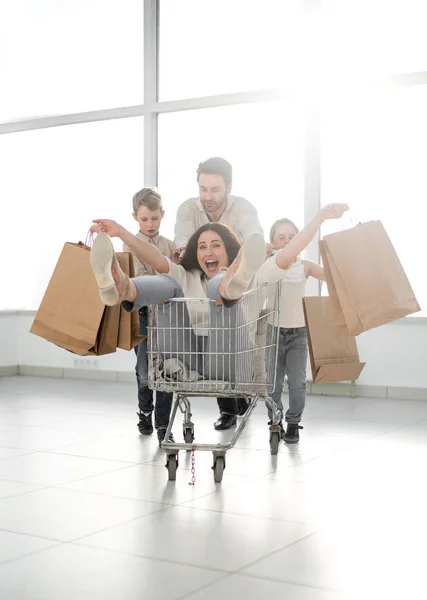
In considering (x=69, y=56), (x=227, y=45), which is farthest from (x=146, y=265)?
(x=69, y=56)

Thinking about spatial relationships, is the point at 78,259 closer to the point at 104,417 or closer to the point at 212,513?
the point at 212,513

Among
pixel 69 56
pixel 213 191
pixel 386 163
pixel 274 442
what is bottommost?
pixel 274 442

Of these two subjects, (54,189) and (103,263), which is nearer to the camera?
(103,263)

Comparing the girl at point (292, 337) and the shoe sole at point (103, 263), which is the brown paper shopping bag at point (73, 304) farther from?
the girl at point (292, 337)

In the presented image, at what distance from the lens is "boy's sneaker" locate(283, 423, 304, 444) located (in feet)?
12.9

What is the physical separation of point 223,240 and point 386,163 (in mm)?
2653

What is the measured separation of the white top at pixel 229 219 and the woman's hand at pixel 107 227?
768 mm

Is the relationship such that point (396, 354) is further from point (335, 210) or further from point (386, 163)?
point (335, 210)

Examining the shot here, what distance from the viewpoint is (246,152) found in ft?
20.2

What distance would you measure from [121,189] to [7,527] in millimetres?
4464

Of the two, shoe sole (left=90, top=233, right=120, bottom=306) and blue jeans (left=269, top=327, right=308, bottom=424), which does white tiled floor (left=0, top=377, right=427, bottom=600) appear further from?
shoe sole (left=90, top=233, right=120, bottom=306)

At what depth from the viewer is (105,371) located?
22.0 ft

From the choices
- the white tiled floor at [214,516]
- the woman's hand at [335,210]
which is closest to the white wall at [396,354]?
the white tiled floor at [214,516]

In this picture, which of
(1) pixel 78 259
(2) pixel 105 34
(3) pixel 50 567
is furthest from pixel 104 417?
(2) pixel 105 34
